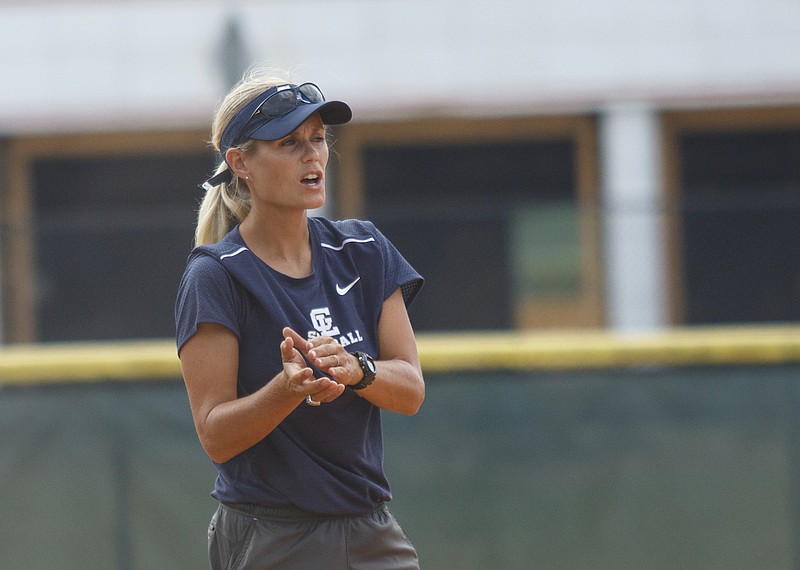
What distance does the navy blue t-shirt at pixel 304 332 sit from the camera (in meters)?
2.57

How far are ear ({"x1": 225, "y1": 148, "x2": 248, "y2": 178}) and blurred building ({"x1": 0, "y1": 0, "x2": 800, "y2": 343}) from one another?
26.3ft

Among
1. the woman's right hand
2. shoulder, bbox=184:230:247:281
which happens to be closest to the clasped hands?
the woman's right hand

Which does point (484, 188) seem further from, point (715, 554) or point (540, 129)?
point (715, 554)

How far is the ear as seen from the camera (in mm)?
2695

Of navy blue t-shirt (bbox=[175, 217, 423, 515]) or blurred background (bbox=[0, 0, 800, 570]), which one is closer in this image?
navy blue t-shirt (bbox=[175, 217, 423, 515])

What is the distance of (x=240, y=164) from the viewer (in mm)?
2715

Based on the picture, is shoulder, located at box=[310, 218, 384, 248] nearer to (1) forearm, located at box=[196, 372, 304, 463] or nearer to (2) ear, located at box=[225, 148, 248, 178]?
(2) ear, located at box=[225, 148, 248, 178]

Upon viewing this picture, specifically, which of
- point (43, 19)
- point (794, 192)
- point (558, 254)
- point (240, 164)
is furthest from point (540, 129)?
point (240, 164)

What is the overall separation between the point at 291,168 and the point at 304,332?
1.27 feet

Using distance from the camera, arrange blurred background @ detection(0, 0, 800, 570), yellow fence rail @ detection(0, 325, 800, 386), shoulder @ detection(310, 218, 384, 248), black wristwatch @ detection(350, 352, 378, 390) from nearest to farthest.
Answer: black wristwatch @ detection(350, 352, 378, 390)
shoulder @ detection(310, 218, 384, 248)
yellow fence rail @ detection(0, 325, 800, 386)
blurred background @ detection(0, 0, 800, 570)

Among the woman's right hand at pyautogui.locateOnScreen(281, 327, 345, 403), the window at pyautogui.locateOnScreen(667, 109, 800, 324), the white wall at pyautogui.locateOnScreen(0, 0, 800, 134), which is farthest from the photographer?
the white wall at pyautogui.locateOnScreen(0, 0, 800, 134)

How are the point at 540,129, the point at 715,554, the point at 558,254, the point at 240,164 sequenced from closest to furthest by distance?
the point at 240,164 < the point at 715,554 < the point at 558,254 < the point at 540,129

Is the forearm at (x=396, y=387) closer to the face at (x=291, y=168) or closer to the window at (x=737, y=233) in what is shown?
the face at (x=291, y=168)

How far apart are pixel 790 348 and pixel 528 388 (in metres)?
1.18
